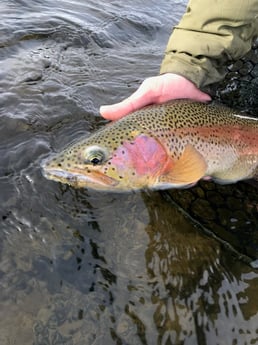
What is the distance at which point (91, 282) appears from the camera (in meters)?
2.45

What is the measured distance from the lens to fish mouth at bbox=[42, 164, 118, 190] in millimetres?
2768

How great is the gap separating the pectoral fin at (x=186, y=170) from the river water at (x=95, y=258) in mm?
184

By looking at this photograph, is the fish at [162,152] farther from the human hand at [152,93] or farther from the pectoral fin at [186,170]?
the human hand at [152,93]

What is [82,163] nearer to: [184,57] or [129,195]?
[129,195]

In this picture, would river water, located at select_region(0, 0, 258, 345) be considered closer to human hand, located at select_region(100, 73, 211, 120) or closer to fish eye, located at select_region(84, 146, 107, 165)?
fish eye, located at select_region(84, 146, 107, 165)

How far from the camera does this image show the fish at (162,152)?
2.80m

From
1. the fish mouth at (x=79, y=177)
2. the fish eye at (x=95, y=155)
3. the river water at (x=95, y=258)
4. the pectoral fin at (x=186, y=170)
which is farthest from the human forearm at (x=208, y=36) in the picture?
the fish mouth at (x=79, y=177)

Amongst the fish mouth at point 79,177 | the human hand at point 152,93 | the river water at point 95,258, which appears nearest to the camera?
the river water at point 95,258

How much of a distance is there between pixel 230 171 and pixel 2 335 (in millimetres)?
1929

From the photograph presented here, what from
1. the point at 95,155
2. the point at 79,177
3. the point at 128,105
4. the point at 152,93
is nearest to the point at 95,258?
the point at 79,177

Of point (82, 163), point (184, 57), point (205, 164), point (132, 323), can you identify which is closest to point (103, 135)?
point (82, 163)

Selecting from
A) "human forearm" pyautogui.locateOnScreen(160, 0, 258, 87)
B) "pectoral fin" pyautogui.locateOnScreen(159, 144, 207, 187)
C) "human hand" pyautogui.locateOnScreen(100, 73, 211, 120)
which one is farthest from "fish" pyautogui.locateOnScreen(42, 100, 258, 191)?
"human forearm" pyautogui.locateOnScreen(160, 0, 258, 87)

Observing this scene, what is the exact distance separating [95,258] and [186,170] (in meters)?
0.84

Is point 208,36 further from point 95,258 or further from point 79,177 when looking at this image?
point 95,258
